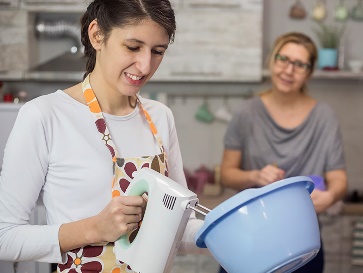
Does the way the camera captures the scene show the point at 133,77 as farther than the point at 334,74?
No

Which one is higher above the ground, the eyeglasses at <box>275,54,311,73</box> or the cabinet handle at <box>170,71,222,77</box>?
the eyeglasses at <box>275,54,311,73</box>

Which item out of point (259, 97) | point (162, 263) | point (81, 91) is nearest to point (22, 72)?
point (259, 97)

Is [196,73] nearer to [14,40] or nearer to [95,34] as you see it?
[14,40]

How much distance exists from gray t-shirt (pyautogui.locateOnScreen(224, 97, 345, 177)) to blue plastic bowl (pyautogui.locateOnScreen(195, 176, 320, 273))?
4.28ft

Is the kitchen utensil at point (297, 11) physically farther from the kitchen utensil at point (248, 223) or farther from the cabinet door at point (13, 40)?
the kitchen utensil at point (248, 223)

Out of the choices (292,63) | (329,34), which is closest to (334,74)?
(329,34)

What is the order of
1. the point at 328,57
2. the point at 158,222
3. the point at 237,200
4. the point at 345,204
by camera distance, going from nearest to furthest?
1. the point at 237,200
2. the point at 158,222
3. the point at 345,204
4. the point at 328,57

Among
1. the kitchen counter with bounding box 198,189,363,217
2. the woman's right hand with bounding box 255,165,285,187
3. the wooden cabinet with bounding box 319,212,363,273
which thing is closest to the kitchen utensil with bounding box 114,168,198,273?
the woman's right hand with bounding box 255,165,285,187

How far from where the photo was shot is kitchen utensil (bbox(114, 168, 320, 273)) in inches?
42.9

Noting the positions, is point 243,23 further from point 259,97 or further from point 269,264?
point 269,264

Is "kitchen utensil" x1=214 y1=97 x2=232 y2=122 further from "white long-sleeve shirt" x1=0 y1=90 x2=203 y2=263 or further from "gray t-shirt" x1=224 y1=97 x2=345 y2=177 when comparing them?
"white long-sleeve shirt" x1=0 y1=90 x2=203 y2=263

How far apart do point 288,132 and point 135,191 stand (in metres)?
1.38

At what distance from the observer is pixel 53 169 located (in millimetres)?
1279

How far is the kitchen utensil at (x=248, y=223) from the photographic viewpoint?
1.09 metres
